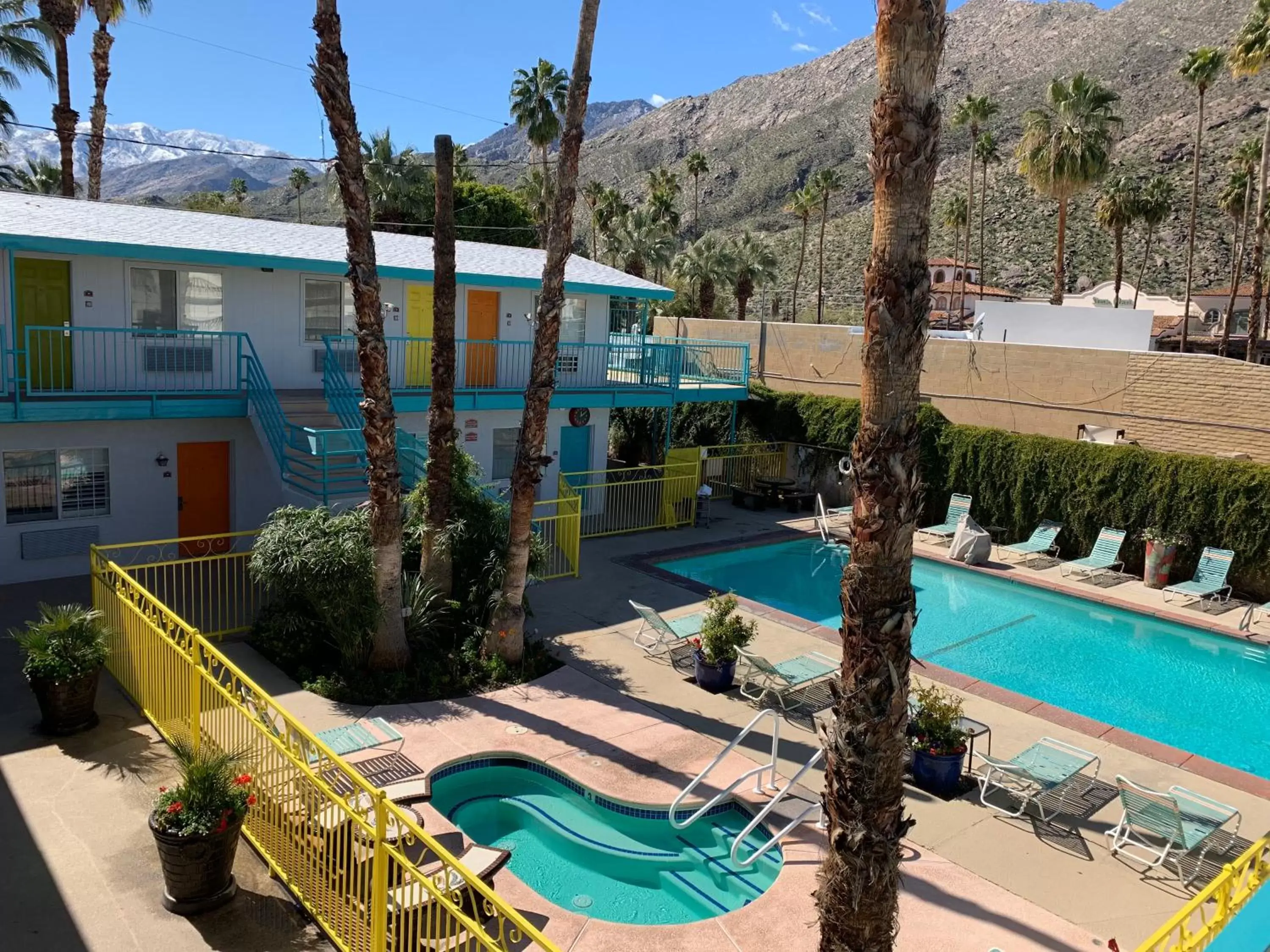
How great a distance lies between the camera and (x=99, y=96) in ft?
100

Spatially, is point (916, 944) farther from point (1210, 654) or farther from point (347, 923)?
point (1210, 654)

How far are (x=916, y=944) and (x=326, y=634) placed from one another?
7.92 m

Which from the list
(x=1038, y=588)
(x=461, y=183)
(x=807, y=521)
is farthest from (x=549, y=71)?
(x=1038, y=588)

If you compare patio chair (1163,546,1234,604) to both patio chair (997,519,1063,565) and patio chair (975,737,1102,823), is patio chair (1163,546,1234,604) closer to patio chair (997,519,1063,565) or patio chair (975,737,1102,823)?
patio chair (997,519,1063,565)

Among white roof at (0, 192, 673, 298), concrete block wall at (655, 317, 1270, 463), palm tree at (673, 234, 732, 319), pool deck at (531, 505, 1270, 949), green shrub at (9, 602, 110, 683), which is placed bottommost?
pool deck at (531, 505, 1270, 949)

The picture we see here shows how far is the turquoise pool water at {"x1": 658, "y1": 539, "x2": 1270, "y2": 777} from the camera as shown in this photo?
13109mm

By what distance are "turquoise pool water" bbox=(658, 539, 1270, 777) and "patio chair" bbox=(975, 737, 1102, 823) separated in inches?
136

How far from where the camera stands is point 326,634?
467 inches

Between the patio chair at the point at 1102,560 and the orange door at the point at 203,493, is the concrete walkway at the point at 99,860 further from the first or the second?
the patio chair at the point at 1102,560

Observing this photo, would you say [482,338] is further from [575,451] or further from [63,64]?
[63,64]

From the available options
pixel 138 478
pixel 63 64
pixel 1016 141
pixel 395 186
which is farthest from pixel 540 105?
pixel 1016 141

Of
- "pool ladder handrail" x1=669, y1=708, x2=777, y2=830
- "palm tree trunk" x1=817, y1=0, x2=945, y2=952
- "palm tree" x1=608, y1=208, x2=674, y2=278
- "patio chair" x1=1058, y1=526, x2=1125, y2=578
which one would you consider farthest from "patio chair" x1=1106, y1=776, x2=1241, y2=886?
"palm tree" x1=608, y1=208, x2=674, y2=278

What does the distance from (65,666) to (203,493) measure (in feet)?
25.9

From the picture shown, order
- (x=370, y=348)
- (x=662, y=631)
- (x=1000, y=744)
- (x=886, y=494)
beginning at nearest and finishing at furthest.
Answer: (x=886, y=494), (x=370, y=348), (x=1000, y=744), (x=662, y=631)
